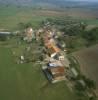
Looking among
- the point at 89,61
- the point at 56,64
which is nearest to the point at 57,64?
the point at 56,64

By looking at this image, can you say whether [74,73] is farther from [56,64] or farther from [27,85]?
[27,85]

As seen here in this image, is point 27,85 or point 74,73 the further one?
point 74,73

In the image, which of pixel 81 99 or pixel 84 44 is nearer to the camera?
pixel 81 99

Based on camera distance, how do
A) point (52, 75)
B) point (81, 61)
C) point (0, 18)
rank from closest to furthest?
point (52, 75)
point (81, 61)
point (0, 18)

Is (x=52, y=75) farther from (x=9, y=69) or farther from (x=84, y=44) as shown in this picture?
(x=84, y=44)

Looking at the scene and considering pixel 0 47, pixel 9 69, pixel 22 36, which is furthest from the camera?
pixel 22 36

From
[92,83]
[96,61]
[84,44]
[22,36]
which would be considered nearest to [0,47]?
[22,36]
